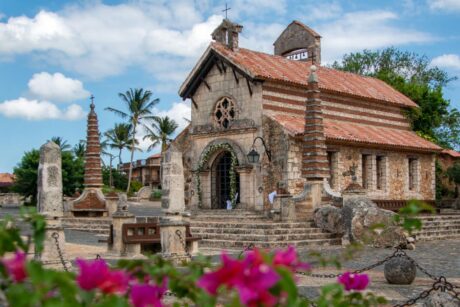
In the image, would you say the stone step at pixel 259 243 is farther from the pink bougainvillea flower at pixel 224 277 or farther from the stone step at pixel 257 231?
the pink bougainvillea flower at pixel 224 277

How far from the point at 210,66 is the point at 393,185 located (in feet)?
32.8

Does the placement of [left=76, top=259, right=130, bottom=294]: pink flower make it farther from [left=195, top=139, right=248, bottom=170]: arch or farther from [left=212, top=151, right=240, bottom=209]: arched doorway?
[left=212, top=151, right=240, bottom=209]: arched doorway

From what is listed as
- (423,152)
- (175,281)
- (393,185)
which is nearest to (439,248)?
(393,185)

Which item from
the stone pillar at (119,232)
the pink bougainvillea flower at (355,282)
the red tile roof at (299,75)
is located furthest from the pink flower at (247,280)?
the red tile roof at (299,75)

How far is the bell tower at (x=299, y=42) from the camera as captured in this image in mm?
33366

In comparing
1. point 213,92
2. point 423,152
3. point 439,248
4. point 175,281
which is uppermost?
point 213,92

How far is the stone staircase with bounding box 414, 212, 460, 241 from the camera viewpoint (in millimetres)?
21766

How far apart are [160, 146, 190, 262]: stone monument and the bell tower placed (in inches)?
822

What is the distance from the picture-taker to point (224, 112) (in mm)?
26875

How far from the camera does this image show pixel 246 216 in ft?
78.7

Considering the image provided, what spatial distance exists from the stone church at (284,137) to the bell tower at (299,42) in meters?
2.74

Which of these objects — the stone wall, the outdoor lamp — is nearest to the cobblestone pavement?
the outdoor lamp

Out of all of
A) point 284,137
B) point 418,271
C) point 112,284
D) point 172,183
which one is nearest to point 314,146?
point 284,137

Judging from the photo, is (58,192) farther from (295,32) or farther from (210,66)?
(295,32)
